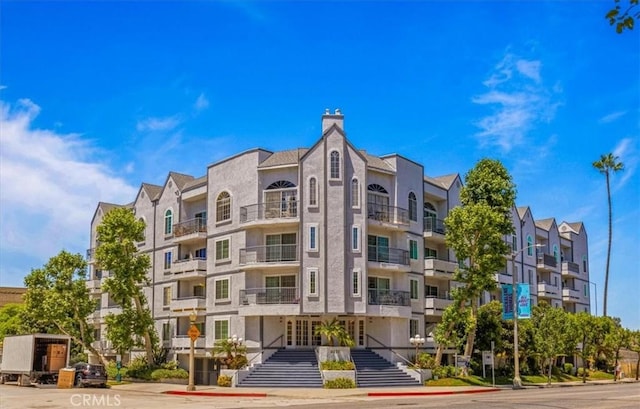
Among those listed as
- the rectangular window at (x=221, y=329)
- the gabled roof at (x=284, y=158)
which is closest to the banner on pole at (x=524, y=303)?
the gabled roof at (x=284, y=158)

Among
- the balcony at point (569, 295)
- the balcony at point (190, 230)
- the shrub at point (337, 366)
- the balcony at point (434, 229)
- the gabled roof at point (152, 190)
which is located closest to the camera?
the shrub at point (337, 366)

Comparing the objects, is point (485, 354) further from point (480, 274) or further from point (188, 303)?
point (188, 303)

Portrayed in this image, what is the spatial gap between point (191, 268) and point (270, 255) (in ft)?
24.1

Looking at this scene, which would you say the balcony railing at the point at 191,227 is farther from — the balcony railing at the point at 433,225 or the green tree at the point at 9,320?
the green tree at the point at 9,320

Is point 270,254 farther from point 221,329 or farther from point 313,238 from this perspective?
point 221,329

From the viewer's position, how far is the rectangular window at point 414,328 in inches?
1932

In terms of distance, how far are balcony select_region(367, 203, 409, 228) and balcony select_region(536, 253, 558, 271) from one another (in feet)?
81.3

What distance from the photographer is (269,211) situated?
152ft

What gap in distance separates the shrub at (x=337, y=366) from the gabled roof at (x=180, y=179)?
770 inches

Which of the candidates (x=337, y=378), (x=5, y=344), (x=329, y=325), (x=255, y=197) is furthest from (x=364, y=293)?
(x=5, y=344)

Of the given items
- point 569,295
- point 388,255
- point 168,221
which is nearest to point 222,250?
point 168,221

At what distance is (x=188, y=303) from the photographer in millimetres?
49688

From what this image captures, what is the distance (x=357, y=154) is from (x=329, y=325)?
11048 millimetres

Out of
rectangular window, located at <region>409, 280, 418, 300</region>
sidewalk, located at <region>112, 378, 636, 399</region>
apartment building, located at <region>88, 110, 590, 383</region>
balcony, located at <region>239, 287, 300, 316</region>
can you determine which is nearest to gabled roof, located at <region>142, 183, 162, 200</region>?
apartment building, located at <region>88, 110, 590, 383</region>
